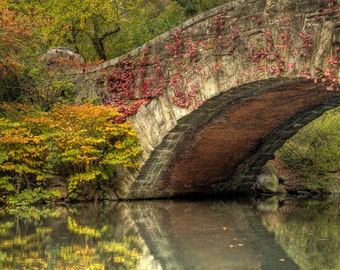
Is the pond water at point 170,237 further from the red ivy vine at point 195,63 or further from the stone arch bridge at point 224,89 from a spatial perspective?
the red ivy vine at point 195,63

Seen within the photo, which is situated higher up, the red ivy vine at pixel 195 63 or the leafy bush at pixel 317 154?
the red ivy vine at pixel 195 63

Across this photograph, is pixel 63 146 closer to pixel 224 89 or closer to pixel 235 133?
pixel 235 133

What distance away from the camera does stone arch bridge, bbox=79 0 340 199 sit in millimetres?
9266

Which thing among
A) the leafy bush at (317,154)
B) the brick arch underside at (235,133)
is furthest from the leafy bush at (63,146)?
the leafy bush at (317,154)

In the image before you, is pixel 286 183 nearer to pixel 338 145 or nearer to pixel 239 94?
→ pixel 338 145

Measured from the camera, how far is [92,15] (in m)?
20.5

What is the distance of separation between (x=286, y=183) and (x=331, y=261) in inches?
405

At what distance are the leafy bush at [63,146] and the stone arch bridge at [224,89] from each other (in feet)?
1.37

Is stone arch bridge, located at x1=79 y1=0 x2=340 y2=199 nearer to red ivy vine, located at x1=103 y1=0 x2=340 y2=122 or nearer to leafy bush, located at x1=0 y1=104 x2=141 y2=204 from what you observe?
red ivy vine, located at x1=103 y1=0 x2=340 y2=122

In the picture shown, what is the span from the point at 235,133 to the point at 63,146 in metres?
3.40

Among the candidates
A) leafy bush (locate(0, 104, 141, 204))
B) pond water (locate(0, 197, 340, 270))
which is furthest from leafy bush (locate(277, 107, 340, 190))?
leafy bush (locate(0, 104, 141, 204))

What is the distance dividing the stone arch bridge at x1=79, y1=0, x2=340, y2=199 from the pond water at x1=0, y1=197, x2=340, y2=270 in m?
1.38

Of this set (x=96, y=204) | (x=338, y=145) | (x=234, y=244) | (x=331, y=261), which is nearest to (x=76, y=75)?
(x=96, y=204)

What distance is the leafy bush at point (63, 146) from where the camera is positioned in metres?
12.6
